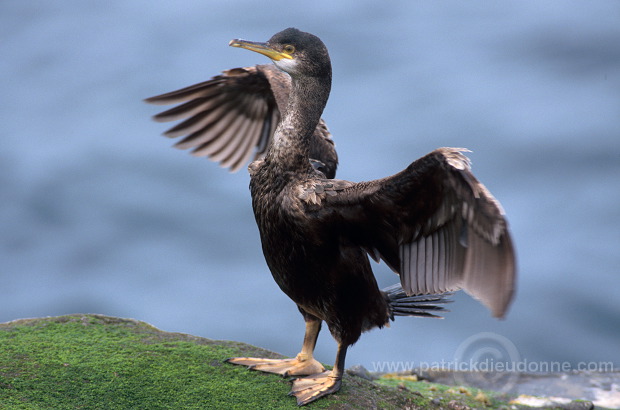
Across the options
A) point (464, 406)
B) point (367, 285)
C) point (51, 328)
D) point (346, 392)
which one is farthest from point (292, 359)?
point (51, 328)

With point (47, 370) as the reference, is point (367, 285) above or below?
above

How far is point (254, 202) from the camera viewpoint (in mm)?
4660

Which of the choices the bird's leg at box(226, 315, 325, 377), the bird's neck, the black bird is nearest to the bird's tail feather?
the black bird

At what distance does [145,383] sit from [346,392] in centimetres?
110

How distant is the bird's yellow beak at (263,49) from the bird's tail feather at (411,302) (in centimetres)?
151

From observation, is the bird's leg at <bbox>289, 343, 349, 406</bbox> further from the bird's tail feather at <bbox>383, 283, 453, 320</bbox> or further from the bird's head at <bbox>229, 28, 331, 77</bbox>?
the bird's head at <bbox>229, 28, 331, 77</bbox>

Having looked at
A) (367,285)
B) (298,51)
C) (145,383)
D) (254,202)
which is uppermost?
(298,51)

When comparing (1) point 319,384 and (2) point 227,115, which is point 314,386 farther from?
(2) point 227,115

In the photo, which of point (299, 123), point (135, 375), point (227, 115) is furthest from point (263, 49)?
point (135, 375)

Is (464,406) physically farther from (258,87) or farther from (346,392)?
(258,87)

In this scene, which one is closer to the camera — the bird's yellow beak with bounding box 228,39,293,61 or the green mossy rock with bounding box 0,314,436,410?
the green mossy rock with bounding box 0,314,436,410

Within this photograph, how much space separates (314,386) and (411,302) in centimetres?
81

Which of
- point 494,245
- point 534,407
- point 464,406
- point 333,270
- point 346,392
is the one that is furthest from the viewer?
point 534,407

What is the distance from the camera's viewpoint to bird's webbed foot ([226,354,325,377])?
4.88m
